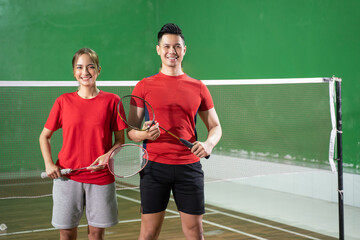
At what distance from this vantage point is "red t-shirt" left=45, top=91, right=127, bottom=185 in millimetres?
3102

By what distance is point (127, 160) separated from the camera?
11.0 ft

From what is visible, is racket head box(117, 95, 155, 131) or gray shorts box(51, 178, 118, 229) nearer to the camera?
racket head box(117, 95, 155, 131)

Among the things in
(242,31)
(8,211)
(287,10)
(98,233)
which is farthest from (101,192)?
(242,31)

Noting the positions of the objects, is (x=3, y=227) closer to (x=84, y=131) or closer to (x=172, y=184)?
(x=84, y=131)

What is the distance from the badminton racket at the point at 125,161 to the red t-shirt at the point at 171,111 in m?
0.11

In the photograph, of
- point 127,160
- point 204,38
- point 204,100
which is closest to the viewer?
point 204,100

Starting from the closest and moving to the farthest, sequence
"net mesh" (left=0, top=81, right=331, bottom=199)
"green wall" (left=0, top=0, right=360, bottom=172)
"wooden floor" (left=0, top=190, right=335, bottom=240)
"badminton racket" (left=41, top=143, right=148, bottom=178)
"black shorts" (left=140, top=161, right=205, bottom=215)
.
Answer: "black shorts" (left=140, top=161, right=205, bottom=215) < "badminton racket" (left=41, top=143, right=148, bottom=178) < "wooden floor" (left=0, top=190, right=335, bottom=240) < "green wall" (left=0, top=0, right=360, bottom=172) < "net mesh" (left=0, top=81, right=331, bottom=199)

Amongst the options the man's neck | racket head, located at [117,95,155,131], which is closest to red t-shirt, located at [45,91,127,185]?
racket head, located at [117,95,155,131]

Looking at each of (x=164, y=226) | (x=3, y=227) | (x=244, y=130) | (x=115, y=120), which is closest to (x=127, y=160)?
(x=115, y=120)

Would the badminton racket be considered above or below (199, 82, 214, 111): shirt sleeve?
below

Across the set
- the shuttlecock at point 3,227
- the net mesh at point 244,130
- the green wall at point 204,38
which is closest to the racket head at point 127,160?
the shuttlecock at point 3,227

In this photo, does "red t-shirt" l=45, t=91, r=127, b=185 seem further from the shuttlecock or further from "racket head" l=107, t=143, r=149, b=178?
the shuttlecock

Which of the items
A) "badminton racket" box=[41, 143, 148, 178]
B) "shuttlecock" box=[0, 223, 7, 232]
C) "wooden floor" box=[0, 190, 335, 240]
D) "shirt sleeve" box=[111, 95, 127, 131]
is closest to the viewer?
"badminton racket" box=[41, 143, 148, 178]

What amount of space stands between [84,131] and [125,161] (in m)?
0.36
